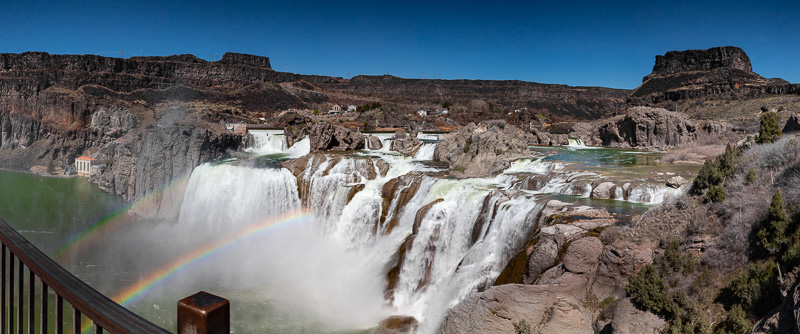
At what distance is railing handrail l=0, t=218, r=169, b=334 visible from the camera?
1.33m

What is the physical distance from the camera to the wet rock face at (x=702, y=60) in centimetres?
8162

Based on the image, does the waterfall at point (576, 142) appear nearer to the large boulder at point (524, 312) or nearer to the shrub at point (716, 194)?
the shrub at point (716, 194)

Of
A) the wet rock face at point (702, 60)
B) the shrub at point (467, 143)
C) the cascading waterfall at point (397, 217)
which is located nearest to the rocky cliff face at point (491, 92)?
the wet rock face at point (702, 60)

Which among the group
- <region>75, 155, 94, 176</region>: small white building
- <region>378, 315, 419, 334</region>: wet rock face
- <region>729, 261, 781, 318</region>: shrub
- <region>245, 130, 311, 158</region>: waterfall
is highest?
<region>245, 130, 311, 158</region>: waterfall

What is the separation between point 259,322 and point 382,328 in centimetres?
347

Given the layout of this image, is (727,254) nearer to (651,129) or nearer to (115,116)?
(651,129)

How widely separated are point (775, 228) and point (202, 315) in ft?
26.5

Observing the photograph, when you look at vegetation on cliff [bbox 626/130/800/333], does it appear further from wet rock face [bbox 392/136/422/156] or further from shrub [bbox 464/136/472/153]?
wet rock face [bbox 392/136/422/156]

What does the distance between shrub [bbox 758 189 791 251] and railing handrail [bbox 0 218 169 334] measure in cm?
809

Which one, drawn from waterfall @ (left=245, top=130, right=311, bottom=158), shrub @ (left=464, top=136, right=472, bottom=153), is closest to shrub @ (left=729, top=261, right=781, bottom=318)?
shrub @ (left=464, top=136, right=472, bottom=153)

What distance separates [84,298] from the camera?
4.94 feet

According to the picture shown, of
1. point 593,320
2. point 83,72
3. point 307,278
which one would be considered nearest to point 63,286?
point 593,320

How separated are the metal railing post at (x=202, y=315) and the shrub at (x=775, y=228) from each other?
26.0 feet

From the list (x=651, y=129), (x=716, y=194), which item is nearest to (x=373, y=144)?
(x=651, y=129)
